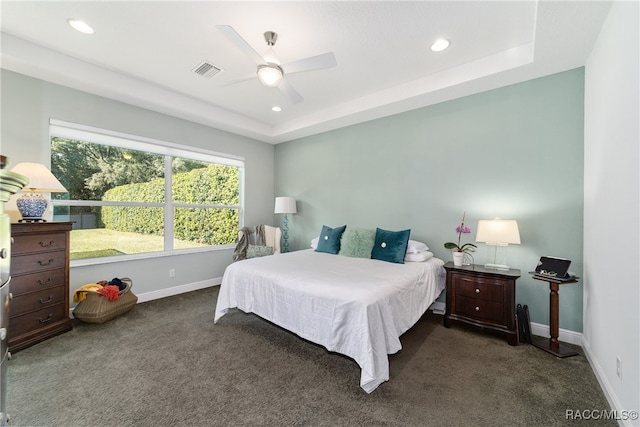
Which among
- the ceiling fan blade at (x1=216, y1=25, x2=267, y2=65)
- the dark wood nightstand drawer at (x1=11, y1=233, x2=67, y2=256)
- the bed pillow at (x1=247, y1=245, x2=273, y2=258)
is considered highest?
the ceiling fan blade at (x1=216, y1=25, x2=267, y2=65)

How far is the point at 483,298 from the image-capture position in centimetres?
263

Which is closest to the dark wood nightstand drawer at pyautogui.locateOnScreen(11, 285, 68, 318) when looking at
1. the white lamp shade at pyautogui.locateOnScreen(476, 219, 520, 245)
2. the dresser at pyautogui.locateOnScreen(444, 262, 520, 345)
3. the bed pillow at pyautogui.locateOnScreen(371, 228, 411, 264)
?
the bed pillow at pyautogui.locateOnScreen(371, 228, 411, 264)

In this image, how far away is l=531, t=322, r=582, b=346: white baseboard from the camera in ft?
8.18

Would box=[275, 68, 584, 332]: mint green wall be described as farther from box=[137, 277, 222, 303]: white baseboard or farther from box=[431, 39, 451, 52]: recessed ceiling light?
box=[137, 277, 222, 303]: white baseboard

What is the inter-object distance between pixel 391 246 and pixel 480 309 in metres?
1.10

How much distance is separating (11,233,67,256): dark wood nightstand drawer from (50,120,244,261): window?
601mm

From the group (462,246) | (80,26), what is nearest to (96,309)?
(80,26)

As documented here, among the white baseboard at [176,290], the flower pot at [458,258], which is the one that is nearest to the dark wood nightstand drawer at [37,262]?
the white baseboard at [176,290]

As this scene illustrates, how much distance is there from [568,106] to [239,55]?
340 centimetres

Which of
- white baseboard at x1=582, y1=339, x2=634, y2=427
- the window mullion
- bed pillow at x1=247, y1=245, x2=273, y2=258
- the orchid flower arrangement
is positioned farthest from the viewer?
bed pillow at x1=247, y1=245, x2=273, y2=258

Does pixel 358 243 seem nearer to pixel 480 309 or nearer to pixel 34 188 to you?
pixel 480 309

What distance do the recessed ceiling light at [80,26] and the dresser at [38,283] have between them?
1.84 metres

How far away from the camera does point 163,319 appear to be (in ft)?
10.0

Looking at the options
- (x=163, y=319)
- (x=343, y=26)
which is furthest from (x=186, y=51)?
(x=163, y=319)
